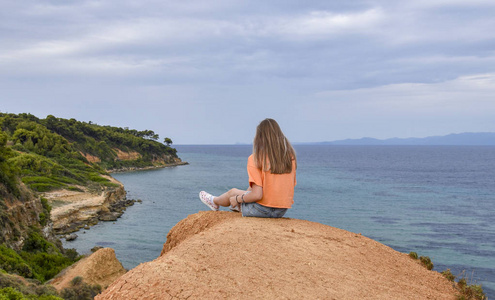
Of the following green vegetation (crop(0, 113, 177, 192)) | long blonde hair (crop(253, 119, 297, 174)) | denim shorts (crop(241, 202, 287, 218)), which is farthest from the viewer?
green vegetation (crop(0, 113, 177, 192))

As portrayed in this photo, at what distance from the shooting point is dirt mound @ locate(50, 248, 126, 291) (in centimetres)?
1820

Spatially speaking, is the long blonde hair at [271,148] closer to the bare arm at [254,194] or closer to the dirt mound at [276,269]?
the bare arm at [254,194]

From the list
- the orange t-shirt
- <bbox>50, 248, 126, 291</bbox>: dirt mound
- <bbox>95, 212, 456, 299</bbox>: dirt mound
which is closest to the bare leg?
<bbox>95, 212, 456, 299</bbox>: dirt mound

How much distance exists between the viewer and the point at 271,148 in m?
7.51

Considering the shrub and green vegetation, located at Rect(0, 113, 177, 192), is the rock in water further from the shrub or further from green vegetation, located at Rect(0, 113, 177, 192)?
the shrub

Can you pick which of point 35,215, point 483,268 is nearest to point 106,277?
point 35,215

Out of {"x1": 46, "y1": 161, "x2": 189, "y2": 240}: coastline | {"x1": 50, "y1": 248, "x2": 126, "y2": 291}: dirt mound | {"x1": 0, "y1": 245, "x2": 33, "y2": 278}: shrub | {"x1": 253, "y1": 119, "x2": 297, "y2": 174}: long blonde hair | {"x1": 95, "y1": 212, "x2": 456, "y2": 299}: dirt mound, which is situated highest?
{"x1": 253, "y1": 119, "x2": 297, "y2": 174}: long blonde hair

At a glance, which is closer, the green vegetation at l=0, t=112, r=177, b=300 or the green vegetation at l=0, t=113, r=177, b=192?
the green vegetation at l=0, t=112, r=177, b=300

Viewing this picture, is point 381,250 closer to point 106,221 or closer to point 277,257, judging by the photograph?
point 277,257

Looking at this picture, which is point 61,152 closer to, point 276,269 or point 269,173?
point 269,173

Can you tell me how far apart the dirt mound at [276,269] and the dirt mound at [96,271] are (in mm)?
12365

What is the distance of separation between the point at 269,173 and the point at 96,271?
1438 centimetres

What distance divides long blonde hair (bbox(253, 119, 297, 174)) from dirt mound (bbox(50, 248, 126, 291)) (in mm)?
13387

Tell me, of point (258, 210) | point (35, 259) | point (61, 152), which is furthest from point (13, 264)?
point (61, 152)
